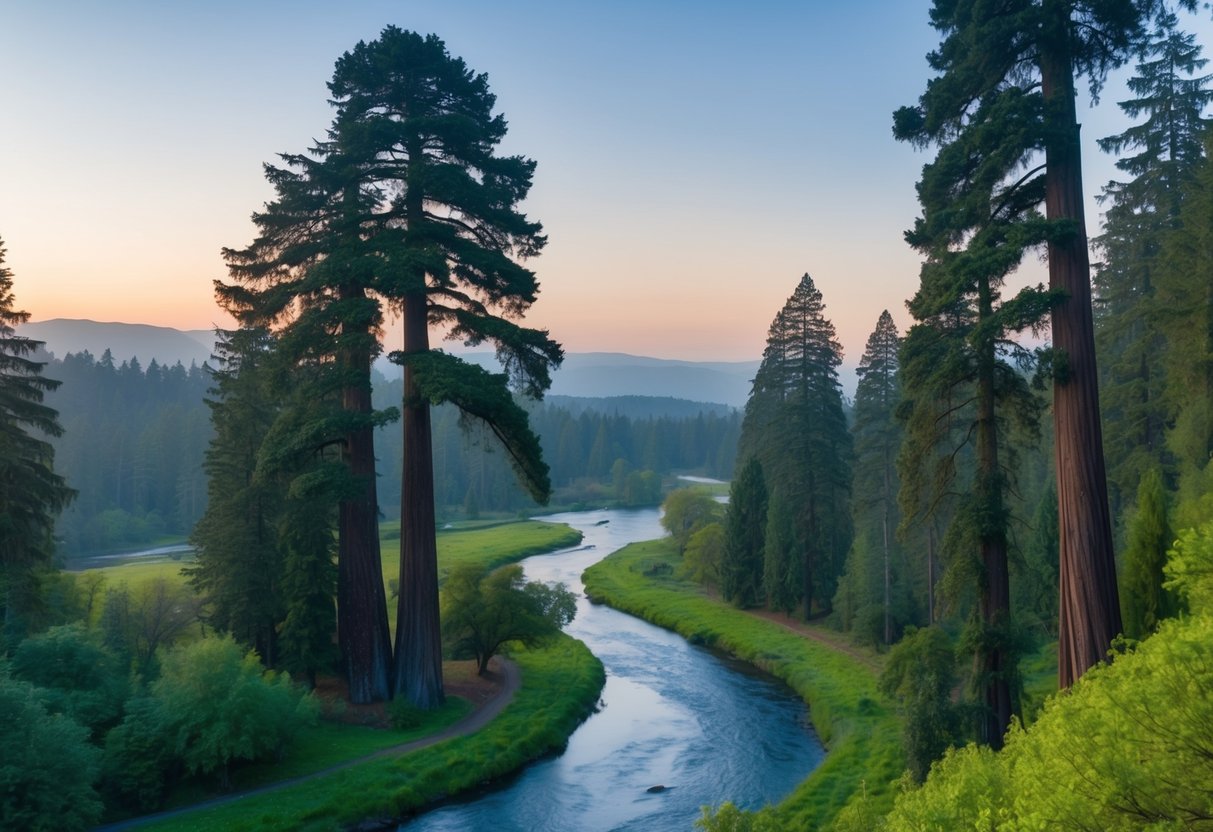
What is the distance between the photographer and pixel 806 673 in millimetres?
34625

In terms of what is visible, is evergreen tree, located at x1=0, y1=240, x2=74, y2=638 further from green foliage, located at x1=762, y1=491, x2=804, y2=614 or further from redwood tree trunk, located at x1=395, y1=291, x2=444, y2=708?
green foliage, located at x1=762, y1=491, x2=804, y2=614

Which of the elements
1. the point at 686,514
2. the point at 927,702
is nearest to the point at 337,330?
the point at 927,702

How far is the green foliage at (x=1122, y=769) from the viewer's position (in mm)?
5680

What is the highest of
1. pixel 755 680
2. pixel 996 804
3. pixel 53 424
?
pixel 53 424

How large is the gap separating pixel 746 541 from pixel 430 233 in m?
31.2

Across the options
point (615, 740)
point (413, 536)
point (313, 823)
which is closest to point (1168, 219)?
point (615, 740)

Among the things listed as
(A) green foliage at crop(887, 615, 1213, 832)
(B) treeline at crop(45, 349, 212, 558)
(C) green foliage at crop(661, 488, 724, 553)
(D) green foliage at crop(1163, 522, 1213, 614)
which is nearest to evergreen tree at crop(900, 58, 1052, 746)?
(D) green foliage at crop(1163, 522, 1213, 614)

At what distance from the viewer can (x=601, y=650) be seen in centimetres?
4078

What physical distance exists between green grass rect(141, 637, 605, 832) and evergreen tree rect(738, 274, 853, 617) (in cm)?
1899

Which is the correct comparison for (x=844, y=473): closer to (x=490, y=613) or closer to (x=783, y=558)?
(x=783, y=558)

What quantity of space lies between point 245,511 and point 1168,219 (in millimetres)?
35284

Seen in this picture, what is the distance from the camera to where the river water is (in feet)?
70.8

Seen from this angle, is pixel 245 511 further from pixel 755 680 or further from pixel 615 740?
pixel 755 680

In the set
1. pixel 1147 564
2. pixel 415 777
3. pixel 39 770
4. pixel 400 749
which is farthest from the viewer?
pixel 400 749
